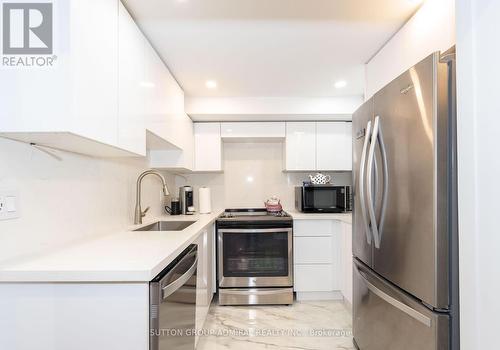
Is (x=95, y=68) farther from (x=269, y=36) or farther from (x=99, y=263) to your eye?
(x=269, y=36)

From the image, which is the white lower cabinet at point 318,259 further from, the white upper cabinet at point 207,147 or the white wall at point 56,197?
the white wall at point 56,197

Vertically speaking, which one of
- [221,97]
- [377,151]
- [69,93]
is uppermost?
[221,97]

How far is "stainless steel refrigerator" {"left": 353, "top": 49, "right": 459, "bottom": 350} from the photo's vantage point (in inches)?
40.1

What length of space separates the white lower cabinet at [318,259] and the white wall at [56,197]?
5.38 ft

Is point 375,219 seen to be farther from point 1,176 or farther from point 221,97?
point 221,97

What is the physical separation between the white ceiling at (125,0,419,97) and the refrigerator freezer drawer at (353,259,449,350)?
4.66ft

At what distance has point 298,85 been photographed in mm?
2438

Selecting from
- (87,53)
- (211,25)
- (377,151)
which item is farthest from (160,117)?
(377,151)

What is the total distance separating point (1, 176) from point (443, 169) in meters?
1.69

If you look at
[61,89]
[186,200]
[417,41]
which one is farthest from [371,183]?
[186,200]

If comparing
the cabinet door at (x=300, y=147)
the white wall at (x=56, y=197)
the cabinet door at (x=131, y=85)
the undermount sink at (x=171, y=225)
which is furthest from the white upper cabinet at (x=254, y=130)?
the cabinet door at (x=131, y=85)

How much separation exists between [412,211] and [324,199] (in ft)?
5.79

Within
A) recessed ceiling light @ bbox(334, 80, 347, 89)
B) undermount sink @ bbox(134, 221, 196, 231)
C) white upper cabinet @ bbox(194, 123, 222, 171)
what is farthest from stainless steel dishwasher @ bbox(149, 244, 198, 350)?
recessed ceiling light @ bbox(334, 80, 347, 89)

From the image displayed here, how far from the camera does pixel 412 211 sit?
3.75 feet
